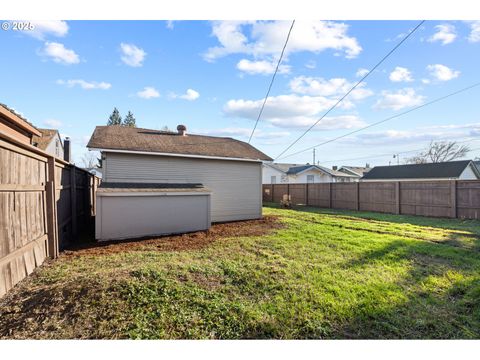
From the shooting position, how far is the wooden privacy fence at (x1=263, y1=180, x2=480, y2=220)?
430 inches

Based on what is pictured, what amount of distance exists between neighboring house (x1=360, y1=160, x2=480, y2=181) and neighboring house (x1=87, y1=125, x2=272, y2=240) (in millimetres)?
20120

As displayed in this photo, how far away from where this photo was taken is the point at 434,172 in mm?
23203

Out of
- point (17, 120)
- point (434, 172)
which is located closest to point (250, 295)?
point (17, 120)

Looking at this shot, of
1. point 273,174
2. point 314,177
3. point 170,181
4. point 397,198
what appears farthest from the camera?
point 273,174

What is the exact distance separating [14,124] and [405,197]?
1591cm

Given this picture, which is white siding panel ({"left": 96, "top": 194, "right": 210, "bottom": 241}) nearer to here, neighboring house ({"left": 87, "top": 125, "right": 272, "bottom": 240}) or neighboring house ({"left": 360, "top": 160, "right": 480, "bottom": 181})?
neighboring house ({"left": 87, "top": 125, "right": 272, "bottom": 240})

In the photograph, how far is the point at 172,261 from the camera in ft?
14.9

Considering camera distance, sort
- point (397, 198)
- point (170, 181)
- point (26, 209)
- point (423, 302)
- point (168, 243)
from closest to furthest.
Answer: point (423, 302) < point (26, 209) < point (168, 243) < point (170, 181) < point (397, 198)

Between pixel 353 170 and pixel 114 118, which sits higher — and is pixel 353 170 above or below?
below

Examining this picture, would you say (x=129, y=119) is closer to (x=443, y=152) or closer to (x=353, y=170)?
(x=353, y=170)

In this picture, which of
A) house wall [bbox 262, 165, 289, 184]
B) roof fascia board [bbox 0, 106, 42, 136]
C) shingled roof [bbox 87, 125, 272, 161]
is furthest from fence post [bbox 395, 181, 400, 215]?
house wall [bbox 262, 165, 289, 184]

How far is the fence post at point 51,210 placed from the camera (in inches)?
185
